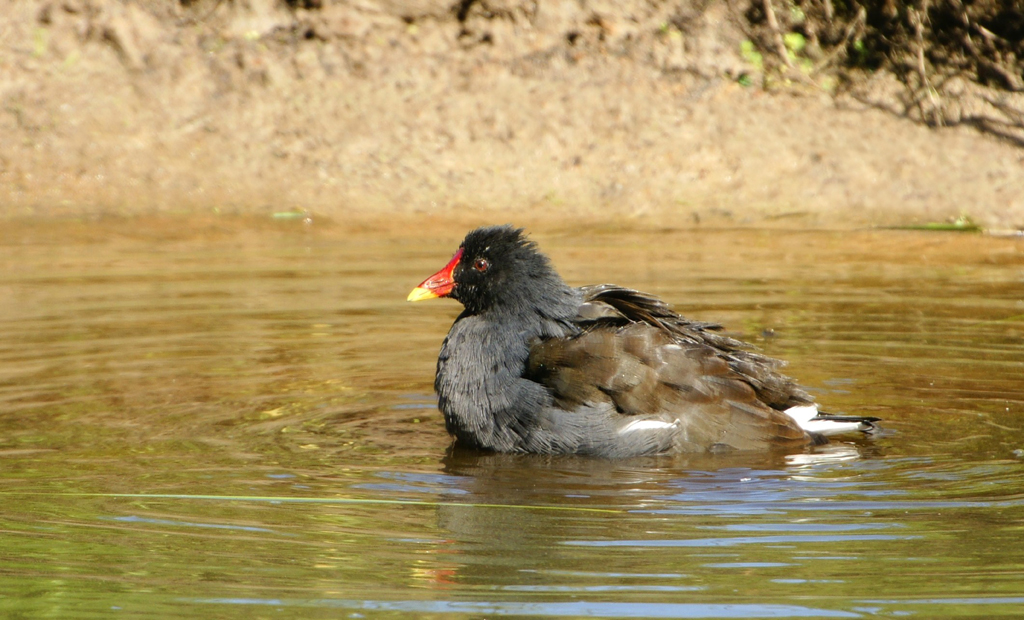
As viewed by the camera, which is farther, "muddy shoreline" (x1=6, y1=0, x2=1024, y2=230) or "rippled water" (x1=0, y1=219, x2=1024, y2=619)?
"muddy shoreline" (x1=6, y1=0, x2=1024, y2=230)

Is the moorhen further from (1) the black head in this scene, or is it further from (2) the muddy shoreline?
(2) the muddy shoreline

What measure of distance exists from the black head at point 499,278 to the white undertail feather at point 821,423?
123 centimetres

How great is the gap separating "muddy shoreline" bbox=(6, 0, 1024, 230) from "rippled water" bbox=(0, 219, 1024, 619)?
A: 252cm

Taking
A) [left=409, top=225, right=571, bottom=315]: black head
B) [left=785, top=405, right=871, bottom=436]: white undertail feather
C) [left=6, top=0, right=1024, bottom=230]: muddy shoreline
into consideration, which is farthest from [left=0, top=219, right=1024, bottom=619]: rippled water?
[left=6, top=0, right=1024, bottom=230]: muddy shoreline

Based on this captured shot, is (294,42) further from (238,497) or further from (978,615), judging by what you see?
(978,615)

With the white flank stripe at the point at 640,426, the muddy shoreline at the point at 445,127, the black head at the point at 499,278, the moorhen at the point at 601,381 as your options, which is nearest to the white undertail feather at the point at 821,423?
the moorhen at the point at 601,381

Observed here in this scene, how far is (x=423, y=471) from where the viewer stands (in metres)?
5.37

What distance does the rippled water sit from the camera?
3.85m

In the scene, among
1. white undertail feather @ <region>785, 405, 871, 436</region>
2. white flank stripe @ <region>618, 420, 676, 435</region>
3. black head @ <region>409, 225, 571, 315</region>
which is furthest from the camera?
black head @ <region>409, 225, 571, 315</region>

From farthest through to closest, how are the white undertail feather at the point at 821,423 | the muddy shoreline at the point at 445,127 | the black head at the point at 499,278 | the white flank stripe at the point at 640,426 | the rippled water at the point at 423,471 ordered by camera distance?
the muddy shoreline at the point at 445,127 → the black head at the point at 499,278 → the white undertail feather at the point at 821,423 → the white flank stripe at the point at 640,426 → the rippled water at the point at 423,471

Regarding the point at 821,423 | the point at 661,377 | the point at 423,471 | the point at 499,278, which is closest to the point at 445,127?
the point at 499,278

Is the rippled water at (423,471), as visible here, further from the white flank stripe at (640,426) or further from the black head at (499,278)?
the black head at (499,278)

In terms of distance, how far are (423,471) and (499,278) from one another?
117 centimetres

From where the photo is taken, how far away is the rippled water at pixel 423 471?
3846 mm
